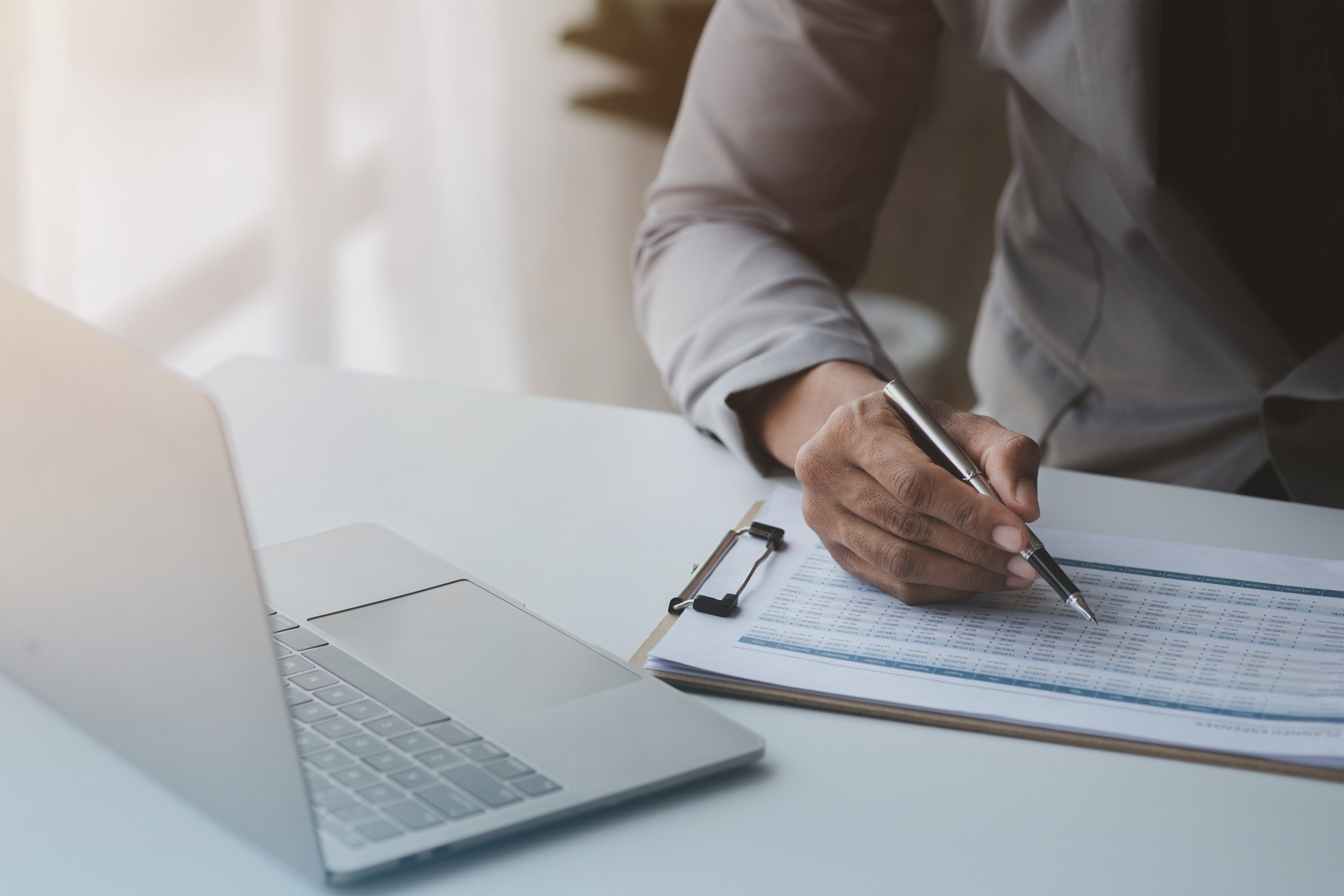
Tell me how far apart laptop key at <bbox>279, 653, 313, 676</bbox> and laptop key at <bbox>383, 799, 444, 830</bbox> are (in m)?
0.10

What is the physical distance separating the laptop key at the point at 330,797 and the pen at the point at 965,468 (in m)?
0.33

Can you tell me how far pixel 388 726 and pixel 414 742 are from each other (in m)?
0.02

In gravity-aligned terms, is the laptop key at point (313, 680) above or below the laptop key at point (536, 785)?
below

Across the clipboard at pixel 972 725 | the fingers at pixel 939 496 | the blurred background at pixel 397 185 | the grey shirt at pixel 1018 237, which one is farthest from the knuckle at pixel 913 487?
the blurred background at pixel 397 185

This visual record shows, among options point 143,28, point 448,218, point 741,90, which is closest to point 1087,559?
point 741,90

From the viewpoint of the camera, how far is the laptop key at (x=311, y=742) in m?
0.43

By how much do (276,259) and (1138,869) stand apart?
83.2 inches

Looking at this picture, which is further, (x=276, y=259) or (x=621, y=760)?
(x=276, y=259)

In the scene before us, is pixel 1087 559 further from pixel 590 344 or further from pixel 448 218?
pixel 448 218

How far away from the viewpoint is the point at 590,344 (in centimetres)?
228

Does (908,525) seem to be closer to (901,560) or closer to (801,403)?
(901,560)

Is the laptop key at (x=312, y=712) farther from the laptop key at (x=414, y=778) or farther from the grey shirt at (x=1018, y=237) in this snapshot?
the grey shirt at (x=1018, y=237)

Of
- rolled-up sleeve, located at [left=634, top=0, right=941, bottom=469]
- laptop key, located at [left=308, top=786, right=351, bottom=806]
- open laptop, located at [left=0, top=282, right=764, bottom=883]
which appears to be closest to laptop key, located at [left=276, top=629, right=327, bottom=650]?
open laptop, located at [left=0, top=282, right=764, bottom=883]

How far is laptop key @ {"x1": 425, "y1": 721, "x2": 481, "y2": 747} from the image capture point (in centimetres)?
44
